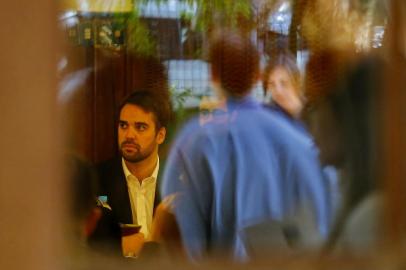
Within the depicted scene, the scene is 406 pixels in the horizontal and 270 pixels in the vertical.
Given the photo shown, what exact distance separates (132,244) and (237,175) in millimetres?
207

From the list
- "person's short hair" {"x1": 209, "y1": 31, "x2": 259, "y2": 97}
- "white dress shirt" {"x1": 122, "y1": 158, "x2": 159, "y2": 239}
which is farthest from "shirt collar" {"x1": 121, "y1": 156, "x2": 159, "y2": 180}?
"person's short hair" {"x1": 209, "y1": 31, "x2": 259, "y2": 97}

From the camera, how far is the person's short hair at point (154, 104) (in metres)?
1.14

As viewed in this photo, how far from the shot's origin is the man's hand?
1.11 metres

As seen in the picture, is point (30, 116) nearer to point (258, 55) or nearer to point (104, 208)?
point (104, 208)

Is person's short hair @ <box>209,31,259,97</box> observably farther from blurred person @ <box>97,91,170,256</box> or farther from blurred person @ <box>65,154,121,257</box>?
blurred person @ <box>65,154,121,257</box>

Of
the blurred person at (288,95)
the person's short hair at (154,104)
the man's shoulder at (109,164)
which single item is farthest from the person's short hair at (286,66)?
the man's shoulder at (109,164)

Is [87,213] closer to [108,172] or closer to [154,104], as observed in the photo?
[108,172]

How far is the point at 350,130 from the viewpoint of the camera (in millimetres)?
1182

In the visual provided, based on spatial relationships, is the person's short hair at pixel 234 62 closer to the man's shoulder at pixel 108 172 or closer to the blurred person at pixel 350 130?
the blurred person at pixel 350 130

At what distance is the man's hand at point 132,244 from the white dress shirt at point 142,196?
20mm

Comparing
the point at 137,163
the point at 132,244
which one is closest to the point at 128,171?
the point at 137,163

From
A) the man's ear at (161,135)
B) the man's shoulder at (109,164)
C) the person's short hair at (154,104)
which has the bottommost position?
the man's shoulder at (109,164)

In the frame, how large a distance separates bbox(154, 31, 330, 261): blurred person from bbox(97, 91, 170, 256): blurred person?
0.03 metres

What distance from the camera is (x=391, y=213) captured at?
44.8 inches
